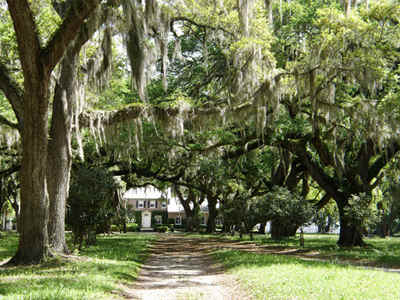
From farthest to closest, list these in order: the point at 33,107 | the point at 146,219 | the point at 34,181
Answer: the point at 146,219, the point at 34,181, the point at 33,107

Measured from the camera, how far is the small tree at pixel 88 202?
1277cm

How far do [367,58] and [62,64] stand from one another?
8.72m

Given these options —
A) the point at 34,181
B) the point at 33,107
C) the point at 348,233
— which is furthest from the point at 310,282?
the point at 348,233

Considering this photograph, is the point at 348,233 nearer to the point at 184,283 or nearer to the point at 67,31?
the point at 184,283

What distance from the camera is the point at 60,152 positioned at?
10531mm

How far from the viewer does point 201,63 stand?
15.5 m

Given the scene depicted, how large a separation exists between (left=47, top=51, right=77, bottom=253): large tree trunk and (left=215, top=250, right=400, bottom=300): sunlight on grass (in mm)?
4496

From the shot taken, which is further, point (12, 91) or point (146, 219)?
point (146, 219)

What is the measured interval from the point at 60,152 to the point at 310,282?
6.83 meters

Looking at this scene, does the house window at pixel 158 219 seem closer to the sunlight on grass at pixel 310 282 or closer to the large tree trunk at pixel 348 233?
the large tree trunk at pixel 348 233

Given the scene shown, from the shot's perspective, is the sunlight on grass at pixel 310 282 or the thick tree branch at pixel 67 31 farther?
the thick tree branch at pixel 67 31

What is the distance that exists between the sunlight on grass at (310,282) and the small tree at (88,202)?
16.2 feet

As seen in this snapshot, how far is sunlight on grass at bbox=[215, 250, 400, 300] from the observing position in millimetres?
6398

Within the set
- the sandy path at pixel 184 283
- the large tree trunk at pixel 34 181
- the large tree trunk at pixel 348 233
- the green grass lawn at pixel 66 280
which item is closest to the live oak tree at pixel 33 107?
the large tree trunk at pixel 34 181
